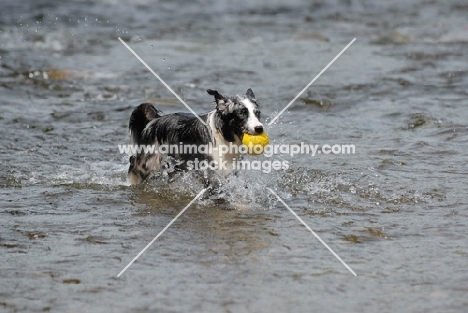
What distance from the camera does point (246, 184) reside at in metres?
7.81

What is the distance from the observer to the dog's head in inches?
279

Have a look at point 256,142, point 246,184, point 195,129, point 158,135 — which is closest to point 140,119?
point 158,135

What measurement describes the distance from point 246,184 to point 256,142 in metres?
0.89

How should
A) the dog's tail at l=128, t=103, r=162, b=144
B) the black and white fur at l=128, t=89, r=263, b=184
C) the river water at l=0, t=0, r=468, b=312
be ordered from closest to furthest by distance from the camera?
the river water at l=0, t=0, r=468, b=312
the black and white fur at l=128, t=89, r=263, b=184
the dog's tail at l=128, t=103, r=162, b=144

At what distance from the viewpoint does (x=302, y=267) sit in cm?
593

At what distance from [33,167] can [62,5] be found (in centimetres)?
1407

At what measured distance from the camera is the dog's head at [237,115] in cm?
709

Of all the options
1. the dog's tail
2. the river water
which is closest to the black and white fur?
the dog's tail

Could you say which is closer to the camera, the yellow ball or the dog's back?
the yellow ball

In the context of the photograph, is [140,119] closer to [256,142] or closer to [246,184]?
[246,184]

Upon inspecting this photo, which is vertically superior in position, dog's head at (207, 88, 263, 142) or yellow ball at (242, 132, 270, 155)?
dog's head at (207, 88, 263, 142)

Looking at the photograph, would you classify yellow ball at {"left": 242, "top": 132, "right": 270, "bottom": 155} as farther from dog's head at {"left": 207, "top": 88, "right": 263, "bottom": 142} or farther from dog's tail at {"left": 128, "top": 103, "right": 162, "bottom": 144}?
dog's tail at {"left": 128, "top": 103, "right": 162, "bottom": 144}

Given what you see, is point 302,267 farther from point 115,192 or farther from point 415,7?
point 415,7

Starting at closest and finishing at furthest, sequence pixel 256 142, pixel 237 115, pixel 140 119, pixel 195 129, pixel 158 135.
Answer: pixel 256 142 < pixel 237 115 < pixel 195 129 < pixel 158 135 < pixel 140 119
